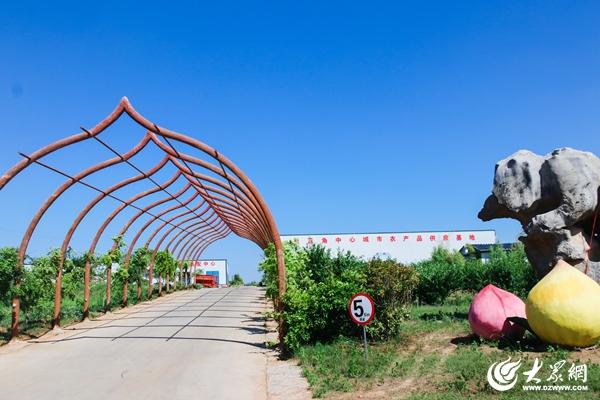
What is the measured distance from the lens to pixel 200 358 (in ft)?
32.9

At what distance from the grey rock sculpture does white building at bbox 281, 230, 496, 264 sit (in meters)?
30.6

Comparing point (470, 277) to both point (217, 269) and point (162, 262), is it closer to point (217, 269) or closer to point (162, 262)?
point (162, 262)

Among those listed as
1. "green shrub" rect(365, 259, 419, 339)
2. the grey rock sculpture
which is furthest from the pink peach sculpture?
the grey rock sculpture

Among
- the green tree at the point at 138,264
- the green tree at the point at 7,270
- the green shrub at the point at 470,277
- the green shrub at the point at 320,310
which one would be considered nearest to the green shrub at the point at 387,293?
the green shrub at the point at 320,310

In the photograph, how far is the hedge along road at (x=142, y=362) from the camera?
24.8 ft

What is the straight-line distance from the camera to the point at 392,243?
4184cm

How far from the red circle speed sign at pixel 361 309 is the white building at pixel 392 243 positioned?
33011 millimetres

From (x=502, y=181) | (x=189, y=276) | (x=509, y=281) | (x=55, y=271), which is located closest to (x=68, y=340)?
(x=55, y=271)

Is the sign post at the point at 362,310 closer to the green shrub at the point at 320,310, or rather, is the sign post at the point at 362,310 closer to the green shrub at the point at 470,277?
the green shrub at the point at 320,310

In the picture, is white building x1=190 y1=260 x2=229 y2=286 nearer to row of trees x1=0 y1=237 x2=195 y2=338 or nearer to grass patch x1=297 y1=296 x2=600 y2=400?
row of trees x1=0 y1=237 x2=195 y2=338

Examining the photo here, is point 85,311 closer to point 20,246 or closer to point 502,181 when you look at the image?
point 20,246

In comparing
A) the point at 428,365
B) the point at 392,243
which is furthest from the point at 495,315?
the point at 392,243

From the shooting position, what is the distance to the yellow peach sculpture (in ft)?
23.2

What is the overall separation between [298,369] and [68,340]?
733 centimetres
